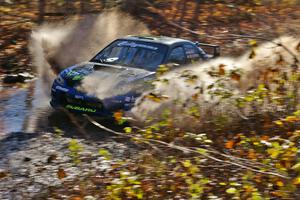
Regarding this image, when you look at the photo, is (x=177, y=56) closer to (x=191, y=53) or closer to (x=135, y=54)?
(x=191, y=53)

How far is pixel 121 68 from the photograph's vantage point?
378 inches

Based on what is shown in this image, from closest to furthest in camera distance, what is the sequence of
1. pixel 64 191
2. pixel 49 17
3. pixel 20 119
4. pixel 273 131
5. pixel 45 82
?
pixel 64 191, pixel 273 131, pixel 20 119, pixel 45 82, pixel 49 17

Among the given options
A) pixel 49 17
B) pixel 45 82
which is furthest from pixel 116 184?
pixel 49 17

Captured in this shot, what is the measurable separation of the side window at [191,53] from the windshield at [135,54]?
799 mm

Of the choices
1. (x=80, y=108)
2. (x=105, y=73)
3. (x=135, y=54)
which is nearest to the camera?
(x=80, y=108)

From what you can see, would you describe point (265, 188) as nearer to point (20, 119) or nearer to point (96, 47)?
point (20, 119)

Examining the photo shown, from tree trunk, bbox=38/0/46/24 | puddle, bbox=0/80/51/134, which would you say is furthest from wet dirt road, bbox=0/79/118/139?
tree trunk, bbox=38/0/46/24

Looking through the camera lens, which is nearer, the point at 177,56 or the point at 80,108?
the point at 80,108

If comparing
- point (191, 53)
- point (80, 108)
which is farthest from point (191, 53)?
point (80, 108)

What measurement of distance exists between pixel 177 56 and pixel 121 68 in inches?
54.0

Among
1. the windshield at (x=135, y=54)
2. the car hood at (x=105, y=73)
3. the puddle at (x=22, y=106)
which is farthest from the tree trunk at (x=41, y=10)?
the car hood at (x=105, y=73)

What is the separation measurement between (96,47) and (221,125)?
7.91 metres

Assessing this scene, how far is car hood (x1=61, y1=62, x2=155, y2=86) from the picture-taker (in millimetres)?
9211

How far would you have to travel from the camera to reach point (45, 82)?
12.6m
